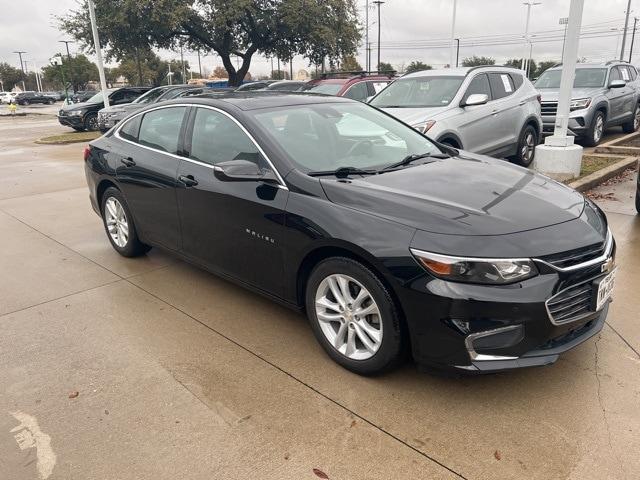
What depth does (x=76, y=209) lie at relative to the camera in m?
7.50

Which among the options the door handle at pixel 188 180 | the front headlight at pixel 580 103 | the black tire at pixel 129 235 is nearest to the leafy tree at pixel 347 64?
the front headlight at pixel 580 103

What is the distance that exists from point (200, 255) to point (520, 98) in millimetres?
6646

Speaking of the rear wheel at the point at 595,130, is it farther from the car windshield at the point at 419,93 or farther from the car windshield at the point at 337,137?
the car windshield at the point at 337,137

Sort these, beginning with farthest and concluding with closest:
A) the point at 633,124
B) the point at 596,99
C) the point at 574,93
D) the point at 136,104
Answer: the point at 136,104, the point at 633,124, the point at 574,93, the point at 596,99

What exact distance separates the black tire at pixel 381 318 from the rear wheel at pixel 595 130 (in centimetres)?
961

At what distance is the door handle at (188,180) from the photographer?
13.2 ft

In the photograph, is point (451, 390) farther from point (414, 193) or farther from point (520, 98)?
point (520, 98)

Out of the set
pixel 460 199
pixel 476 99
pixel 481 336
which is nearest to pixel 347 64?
pixel 476 99

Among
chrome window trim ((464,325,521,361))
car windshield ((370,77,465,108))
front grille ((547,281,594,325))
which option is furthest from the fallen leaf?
car windshield ((370,77,465,108))

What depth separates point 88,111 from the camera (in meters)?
20.1

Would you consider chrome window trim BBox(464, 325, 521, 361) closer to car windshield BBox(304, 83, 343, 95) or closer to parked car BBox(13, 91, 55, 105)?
car windshield BBox(304, 83, 343, 95)

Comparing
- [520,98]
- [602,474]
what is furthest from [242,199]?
[520,98]

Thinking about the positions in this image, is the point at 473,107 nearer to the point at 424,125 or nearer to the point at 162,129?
the point at 424,125

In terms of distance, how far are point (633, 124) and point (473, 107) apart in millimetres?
7555
